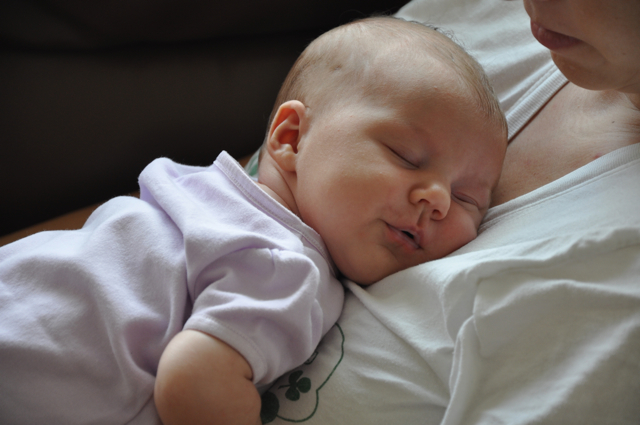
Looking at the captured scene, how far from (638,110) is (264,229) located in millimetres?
675

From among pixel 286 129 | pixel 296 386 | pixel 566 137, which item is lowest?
pixel 296 386

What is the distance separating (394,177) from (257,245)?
0.24 m

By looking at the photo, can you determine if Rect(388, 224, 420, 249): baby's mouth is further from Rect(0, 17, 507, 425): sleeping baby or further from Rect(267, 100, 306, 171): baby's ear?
Rect(267, 100, 306, 171): baby's ear

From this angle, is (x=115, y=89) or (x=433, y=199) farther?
(x=115, y=89)

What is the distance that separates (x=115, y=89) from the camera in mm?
1194

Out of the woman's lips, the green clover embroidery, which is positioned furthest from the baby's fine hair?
the green clover embroidery

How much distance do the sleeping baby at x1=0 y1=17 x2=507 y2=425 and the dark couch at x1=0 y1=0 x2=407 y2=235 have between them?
0.43 metres

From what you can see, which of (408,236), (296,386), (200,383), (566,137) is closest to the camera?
(200,383)

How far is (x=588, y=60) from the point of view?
26.1 inches

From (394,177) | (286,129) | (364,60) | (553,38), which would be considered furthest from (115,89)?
(553,38)

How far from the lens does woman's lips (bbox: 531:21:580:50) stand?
26.3 inches

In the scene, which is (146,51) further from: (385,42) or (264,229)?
(264,229)

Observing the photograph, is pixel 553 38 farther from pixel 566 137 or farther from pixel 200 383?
pixel 200 383

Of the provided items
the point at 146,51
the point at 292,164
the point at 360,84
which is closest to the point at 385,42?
the point at 360,84
